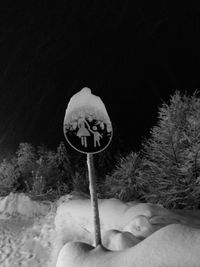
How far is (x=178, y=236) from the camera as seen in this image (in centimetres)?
372

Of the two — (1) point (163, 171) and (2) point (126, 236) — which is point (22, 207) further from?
(2) point (126, 236)

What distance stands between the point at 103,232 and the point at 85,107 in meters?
3.35

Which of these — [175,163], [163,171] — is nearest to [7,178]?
[163,171]

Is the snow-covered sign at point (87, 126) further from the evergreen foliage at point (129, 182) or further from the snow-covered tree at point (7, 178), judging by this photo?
the snow-covered tree at point (7, 178)

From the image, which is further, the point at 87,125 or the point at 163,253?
the point at 87,125

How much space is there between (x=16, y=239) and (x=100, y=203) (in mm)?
2662

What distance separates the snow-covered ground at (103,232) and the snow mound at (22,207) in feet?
0.39

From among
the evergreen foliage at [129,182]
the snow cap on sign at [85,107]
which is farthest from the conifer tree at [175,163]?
the snow cap on sign at [85,107]

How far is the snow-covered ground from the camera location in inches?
150

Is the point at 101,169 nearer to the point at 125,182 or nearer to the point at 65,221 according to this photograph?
the point at 125,182

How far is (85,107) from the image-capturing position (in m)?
4.77

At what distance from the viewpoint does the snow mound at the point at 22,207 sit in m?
11.8

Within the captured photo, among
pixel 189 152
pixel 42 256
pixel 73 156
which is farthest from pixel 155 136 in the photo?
pixel 73 156

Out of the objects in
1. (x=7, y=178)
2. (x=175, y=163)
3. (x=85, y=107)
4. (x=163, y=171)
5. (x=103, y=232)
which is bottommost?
(x=103, y=232)
